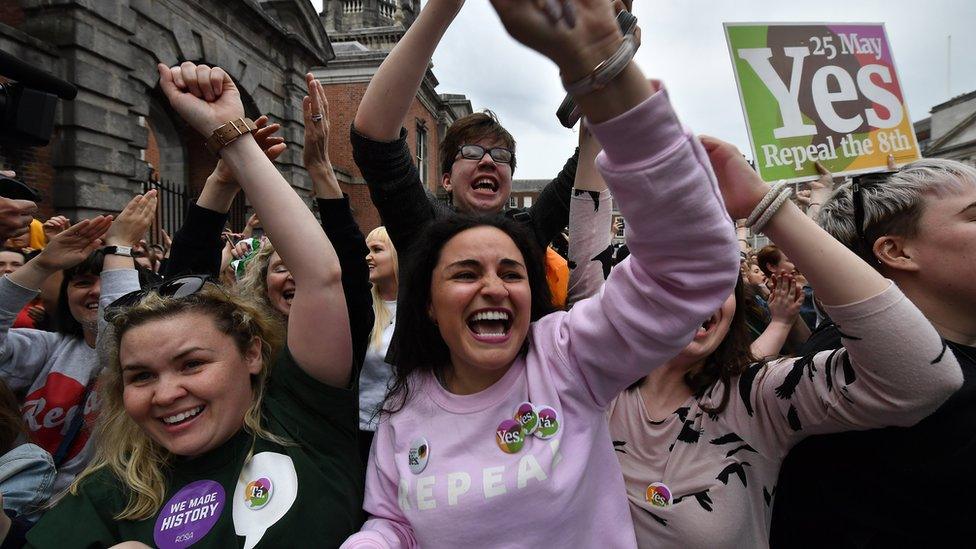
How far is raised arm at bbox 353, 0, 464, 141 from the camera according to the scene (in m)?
1.54

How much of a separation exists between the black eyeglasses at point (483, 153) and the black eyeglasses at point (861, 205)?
129cm

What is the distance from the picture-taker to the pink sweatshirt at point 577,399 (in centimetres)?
91

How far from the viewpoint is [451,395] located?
55.0 inches

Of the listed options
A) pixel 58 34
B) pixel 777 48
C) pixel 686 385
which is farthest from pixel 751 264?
pixel 58 34

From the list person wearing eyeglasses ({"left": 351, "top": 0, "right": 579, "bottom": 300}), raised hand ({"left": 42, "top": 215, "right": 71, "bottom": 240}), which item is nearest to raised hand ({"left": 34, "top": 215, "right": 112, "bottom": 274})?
raised hand ({"left": 42, "top": 215, "right": 71, "bottom": 240})

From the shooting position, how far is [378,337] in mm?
2652

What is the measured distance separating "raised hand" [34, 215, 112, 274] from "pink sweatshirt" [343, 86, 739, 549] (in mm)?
1806

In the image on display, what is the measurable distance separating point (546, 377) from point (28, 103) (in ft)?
6.57

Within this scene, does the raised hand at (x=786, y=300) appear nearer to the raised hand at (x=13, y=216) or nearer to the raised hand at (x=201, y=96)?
the raised hand at (x=201, y=96)

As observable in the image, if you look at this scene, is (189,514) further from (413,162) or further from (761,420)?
(761,420)

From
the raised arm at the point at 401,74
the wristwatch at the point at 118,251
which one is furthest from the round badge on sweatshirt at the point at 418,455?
the wristwatch at the point at 118,251

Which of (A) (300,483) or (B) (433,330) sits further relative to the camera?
(B) (433,330)

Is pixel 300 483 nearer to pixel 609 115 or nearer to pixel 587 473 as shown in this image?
pixel 587 473

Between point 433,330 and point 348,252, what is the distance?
401 mm
